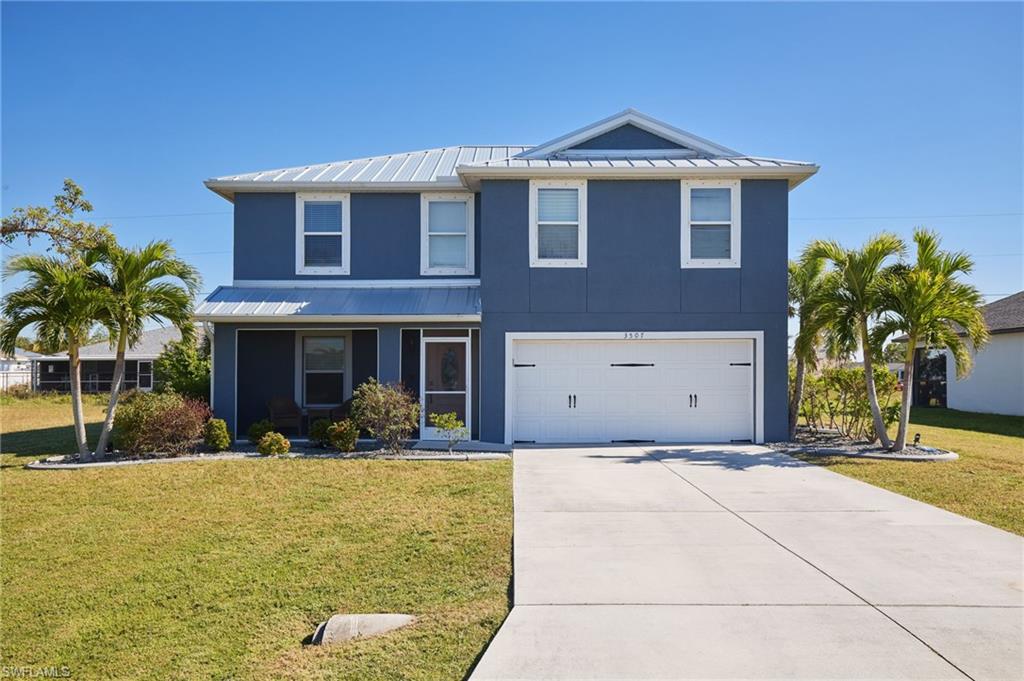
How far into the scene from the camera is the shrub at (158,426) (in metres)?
12.2

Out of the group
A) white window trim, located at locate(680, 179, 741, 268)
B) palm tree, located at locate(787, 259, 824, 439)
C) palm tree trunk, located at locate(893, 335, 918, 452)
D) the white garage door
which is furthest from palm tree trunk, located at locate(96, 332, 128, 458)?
palm tree trunk, located at locate(893, 335, 918, 452)

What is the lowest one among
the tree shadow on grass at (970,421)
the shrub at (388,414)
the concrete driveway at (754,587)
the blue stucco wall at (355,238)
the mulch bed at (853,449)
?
the tree shadow on grass at (970,421)

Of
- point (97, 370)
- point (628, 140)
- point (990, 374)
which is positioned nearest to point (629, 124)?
point (628, 140)

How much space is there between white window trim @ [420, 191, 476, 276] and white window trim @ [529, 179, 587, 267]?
64.7 inches

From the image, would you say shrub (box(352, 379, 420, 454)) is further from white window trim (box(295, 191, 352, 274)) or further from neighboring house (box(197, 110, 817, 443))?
white window trim (box(295, 191, 352, 274))

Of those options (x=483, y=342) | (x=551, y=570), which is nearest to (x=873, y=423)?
(x=483, y=342)

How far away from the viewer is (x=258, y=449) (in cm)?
1274

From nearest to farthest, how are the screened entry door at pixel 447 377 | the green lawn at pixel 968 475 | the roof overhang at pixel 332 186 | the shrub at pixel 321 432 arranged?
1. the green lawn at pixel 968 475
2. the shrub at pixel 321 432
3. the screened entry door at pixel 447 377
4. the roof overhang at pixel 332 186

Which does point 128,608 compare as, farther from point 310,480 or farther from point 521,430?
point 521,430

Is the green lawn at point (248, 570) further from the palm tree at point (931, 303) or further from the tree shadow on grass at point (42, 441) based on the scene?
the palm tree at point (931, 303)

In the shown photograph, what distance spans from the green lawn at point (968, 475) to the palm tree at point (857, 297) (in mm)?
1680

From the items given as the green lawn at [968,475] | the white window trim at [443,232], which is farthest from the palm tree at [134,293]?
the green lawn at [968,475]

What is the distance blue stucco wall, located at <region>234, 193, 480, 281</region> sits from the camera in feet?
48.4

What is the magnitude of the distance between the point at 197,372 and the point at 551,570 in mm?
13101
